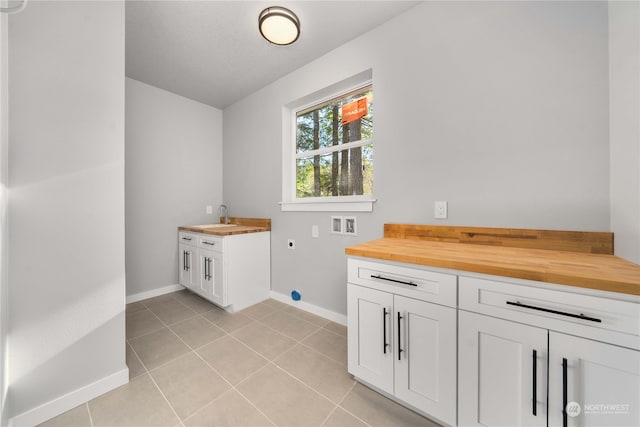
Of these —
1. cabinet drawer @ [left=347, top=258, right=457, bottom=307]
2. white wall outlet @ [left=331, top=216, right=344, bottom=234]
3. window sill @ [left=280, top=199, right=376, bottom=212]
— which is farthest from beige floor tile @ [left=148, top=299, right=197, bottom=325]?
cabinet drawer @ [left=347, top=258, right=457, bottom=307]

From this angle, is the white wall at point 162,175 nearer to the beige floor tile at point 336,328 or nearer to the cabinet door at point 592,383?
the beige floor tile at point 336,328

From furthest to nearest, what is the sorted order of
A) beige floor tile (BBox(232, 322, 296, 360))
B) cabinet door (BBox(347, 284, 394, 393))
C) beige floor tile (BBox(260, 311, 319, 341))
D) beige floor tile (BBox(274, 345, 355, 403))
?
beige floor tile (BBox(260, 311, 319, 341)) < beige floor tile (BBox(232, 322, 296, 360)) < beige floor tile (BBox(274, 345, 355, 403)) < cabinet door (BBox(347, 284, 394, 393))

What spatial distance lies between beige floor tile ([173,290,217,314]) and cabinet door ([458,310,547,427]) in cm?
234

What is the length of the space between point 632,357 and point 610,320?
0.36 ft

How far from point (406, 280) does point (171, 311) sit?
95.4 inches

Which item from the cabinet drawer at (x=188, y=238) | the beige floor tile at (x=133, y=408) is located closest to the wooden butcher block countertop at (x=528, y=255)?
the beige floor tile at (x=133, y=408)

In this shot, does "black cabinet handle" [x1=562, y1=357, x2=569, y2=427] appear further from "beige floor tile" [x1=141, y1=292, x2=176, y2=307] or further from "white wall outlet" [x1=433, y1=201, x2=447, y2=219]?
"beige floor tile" [x1=141, y1=292, x2=176, y2=307]

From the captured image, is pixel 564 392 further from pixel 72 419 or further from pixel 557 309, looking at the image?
pixel 72 419

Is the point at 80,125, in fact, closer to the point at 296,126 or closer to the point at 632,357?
the point at 296,126

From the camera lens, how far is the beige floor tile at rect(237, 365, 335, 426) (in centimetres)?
115

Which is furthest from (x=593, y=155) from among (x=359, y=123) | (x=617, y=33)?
(x=359, y=123)

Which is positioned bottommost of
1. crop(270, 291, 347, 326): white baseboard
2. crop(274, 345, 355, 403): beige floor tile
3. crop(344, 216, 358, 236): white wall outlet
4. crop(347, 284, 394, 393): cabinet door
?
crop(274, 345, 355, 403): beige floor tile

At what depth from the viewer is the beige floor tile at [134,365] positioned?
57.9 inches

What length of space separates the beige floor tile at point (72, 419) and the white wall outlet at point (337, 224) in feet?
6.10
